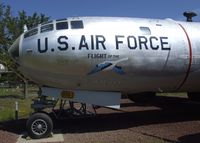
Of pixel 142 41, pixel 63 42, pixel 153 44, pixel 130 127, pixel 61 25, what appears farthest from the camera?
pixel 130 127

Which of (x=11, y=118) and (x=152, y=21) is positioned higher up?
(x=152, y=21)

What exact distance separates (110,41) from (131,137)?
9.56 feet

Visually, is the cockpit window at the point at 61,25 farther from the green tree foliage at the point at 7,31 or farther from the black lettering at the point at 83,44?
the green tree foliage at the point at 7,31

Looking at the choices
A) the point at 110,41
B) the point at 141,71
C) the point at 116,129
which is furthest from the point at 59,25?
the point at 116,129

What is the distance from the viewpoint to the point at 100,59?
12.8m

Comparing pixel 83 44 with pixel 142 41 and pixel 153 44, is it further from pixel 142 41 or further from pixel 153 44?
pixel 153 44

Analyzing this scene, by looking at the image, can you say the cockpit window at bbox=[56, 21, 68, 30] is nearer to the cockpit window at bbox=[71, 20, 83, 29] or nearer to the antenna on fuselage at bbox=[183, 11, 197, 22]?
the cockpit window at bbox=[71, 20, 83, 29]

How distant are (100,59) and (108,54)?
0.28 metres

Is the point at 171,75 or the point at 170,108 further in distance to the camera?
the point at 170,108

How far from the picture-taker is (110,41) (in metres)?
12.9

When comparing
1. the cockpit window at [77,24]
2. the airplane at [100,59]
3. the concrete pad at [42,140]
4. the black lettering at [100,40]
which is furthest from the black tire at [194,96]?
the concrete pad at [42,140]

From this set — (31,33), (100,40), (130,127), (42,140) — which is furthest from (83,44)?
(130,127)

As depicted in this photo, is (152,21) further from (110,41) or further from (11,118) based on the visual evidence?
(11,118)

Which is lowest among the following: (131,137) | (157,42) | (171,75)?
(131,137)
